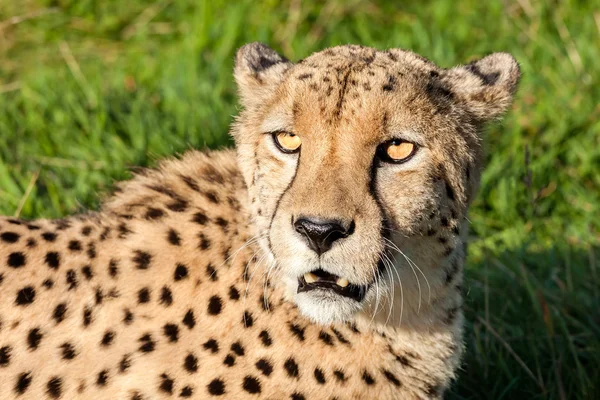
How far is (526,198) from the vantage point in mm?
4570

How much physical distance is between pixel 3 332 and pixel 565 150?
3.14m

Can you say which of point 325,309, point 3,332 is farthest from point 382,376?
point 3,332

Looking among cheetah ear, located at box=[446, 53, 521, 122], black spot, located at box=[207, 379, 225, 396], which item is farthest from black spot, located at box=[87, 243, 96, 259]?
cheetah ear, located at box=[446, 53, 521, 122]

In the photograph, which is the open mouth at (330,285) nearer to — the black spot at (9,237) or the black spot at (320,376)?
the black spot at (320,376)

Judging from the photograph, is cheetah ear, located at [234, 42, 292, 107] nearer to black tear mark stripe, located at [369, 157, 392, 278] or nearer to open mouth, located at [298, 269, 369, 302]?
black tear mark stripe, located at [369, 157, 392, 278]

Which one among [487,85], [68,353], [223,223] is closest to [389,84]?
[487,85]

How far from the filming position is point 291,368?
8.97 ft

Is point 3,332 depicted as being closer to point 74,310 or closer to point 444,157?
point 74,310

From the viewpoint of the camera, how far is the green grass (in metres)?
3.77

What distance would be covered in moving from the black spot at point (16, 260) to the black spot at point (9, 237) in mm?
48

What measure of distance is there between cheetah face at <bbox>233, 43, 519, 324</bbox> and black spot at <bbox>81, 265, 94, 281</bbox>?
0.51 metres

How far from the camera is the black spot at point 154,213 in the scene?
116 inches

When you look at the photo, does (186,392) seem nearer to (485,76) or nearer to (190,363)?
(190,363)

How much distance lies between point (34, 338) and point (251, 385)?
2.11ft
